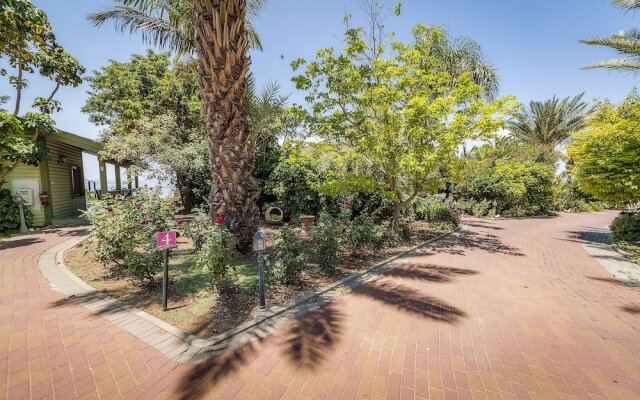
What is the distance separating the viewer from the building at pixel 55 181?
1162 cm

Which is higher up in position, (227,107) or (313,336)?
(227,107)

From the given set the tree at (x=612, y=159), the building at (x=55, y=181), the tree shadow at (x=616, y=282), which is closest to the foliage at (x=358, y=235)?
the tree shadow at (x=616, y=282)

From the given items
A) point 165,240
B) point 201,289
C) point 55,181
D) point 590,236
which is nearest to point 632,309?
point 201,289

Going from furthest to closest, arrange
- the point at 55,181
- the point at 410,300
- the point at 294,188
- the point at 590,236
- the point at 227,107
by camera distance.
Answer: the point at 294,188 < the point at 55,181 < the point at 590,236 < the point at 227,107 < the point at 410,300

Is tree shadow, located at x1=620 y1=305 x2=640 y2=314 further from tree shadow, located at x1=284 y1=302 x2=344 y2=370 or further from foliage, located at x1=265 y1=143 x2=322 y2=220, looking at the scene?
foliage, located at x1=265 y1=143 x2=322 y2=220

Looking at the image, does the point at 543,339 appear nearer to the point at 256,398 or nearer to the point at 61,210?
the point at 256,398

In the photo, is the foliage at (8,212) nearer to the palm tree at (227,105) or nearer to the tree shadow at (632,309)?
the palm tree at (227,105)

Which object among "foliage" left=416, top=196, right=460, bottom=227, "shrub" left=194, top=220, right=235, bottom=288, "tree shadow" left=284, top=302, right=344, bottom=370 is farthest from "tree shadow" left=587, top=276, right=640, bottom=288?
"shrub" left=194, top=220, right=235, bottom=288

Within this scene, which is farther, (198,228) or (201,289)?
(198,228)

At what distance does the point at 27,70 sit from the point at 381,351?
17.4m

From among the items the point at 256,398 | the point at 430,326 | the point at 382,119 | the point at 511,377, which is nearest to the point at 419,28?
the point at 382,119

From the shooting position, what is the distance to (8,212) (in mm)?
10688

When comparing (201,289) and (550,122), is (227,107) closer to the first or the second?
(201,289)

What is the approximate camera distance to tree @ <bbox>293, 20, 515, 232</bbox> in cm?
816
